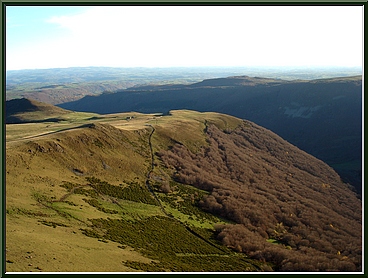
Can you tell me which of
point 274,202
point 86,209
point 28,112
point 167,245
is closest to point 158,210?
point 167,245

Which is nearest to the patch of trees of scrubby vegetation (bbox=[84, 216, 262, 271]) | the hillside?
the hillside

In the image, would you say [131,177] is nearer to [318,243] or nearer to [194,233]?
[194,233]

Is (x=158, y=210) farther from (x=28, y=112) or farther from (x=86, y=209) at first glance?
(x=28, y=112)

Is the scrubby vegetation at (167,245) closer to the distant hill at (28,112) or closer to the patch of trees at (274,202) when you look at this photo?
the patch of trees at (274,202)

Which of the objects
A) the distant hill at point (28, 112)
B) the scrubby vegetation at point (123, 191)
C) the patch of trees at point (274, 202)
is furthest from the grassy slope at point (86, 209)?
the distant hill at point (28, 112)

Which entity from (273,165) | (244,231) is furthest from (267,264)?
(273,165)

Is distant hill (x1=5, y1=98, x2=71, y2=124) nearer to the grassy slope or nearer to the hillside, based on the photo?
the hillside
